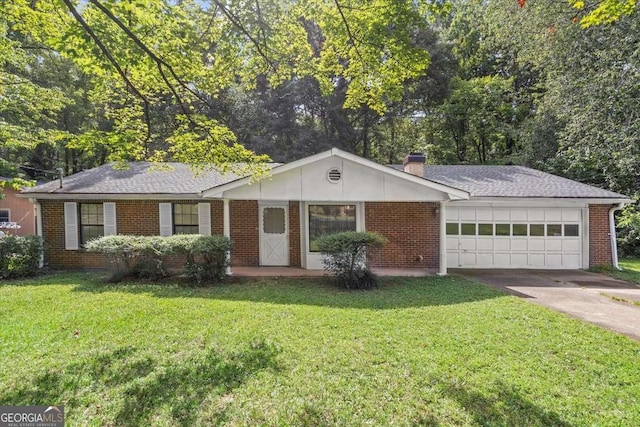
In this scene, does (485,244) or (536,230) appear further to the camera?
(485,244)

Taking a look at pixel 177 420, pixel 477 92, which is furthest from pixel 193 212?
pixel 477 92

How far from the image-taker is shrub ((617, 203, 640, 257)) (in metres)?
13.8

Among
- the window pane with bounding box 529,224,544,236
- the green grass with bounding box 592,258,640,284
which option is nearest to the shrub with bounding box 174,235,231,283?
the window pane with bounding box 529,224,544,236

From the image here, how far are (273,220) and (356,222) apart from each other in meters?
2.81

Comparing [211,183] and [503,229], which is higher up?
[211,183]

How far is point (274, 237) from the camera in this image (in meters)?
11.3

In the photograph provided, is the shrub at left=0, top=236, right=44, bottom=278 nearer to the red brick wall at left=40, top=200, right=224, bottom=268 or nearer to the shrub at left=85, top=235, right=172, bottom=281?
the red brick wall at left=40, top=200, right=224, bottom=268

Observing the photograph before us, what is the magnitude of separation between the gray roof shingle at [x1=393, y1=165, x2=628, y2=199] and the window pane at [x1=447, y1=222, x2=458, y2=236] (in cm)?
123

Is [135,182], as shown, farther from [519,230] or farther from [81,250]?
[519,230]

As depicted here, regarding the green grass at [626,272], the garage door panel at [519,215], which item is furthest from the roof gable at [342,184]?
the green grass at [626,272]

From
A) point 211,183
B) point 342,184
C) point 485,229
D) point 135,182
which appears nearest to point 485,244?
point 485,229

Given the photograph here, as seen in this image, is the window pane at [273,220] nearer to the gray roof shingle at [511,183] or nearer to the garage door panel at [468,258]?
the gray roof shingle at [511,183]

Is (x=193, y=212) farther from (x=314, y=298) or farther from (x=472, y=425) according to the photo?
(x=472, y=425)

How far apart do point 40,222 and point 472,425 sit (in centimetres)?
1305
